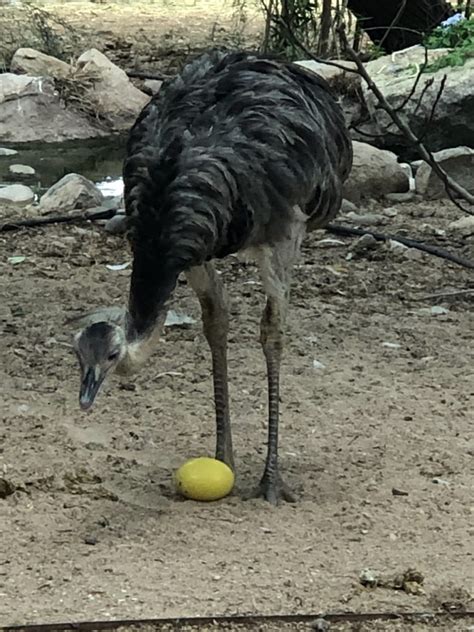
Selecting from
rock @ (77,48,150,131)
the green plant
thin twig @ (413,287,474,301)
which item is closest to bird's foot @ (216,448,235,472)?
thin twig @ (413,287,474,301)

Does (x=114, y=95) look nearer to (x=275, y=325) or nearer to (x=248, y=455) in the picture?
(x=248, y=455)

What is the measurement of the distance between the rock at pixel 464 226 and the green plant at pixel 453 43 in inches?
91.7

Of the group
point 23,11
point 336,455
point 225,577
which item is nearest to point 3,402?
point 336,455

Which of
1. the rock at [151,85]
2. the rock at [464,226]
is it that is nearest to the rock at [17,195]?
the rock at [464,226]

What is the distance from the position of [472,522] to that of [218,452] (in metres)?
0.95

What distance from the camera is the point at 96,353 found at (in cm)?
366

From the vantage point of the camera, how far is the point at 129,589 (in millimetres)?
3492

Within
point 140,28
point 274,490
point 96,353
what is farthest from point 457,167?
point 140,28

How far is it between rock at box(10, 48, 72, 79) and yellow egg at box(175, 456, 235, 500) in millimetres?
8474

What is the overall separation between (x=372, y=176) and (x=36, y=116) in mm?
4021

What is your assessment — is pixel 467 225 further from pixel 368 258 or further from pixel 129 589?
pixel 129 589

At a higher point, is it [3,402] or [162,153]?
[162,153]

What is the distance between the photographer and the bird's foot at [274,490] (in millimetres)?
4258

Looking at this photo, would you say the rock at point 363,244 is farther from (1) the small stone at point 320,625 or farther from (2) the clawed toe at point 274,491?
(1) the small stone at point 320,625
